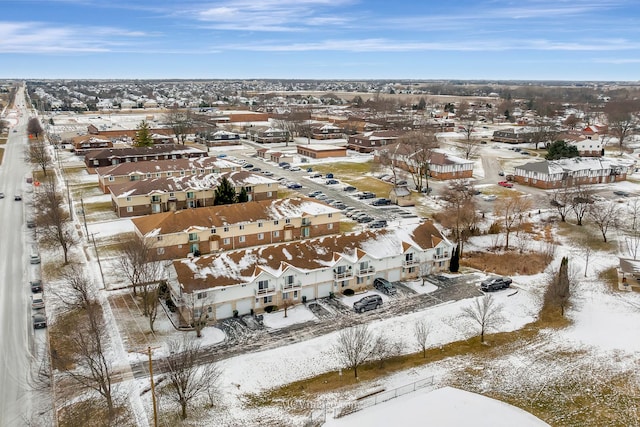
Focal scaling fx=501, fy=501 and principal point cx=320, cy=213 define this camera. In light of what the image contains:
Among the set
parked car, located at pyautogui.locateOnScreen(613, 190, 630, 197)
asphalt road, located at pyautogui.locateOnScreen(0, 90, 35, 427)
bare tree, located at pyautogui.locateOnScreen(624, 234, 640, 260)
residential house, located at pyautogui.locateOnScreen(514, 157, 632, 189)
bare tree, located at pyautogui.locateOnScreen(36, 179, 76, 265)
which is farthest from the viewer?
residential house, located at pyautogui.locateOnScreen(514, 157, 632, 189)

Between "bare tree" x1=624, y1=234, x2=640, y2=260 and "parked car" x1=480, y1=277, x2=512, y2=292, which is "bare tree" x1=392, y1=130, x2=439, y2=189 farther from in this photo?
"parked car" x1=480, y1=277, x2=512, y2=292

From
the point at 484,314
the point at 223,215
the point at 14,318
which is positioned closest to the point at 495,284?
the point at 484,314

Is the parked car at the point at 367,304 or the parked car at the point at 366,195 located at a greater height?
the parked car at the point at 366,195

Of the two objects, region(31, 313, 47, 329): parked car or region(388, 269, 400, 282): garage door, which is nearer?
region(31, 313, 47, 329): parked car

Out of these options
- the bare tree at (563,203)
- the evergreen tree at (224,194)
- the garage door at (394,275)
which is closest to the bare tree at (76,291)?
the evergreen tree at (224,194)

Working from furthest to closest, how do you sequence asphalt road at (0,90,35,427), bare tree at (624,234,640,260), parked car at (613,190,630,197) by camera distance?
parked car at (613,190,630,197), bare tree at (624,234,640,260), asphalt road at (0,90,35,427)

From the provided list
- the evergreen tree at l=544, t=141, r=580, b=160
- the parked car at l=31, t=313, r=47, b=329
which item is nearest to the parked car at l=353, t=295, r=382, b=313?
the parked car at l=31, t=313, r=47, b=329

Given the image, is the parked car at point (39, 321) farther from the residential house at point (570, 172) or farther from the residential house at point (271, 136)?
the residential house at point (271, 136)
